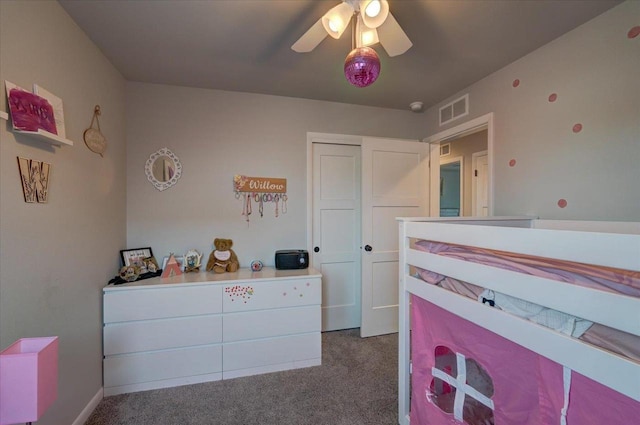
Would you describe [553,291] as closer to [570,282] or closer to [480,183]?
[570,282]

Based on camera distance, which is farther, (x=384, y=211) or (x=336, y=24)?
(x=384, y=211)

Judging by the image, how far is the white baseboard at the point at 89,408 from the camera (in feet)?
5.11

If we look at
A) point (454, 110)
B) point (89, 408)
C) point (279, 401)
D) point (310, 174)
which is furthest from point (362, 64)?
point (89, 408)

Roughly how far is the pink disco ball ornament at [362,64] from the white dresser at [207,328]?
154 cm

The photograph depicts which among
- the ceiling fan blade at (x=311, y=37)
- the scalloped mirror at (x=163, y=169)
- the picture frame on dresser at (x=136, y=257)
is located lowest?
the picture frame on dresser at (x=136, y=257)

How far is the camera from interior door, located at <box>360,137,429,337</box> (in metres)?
2.65

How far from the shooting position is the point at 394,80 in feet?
7.50

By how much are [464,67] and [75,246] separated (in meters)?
3.02

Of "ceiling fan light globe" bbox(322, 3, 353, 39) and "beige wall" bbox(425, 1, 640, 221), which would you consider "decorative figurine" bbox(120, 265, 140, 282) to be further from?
"beige wall" bbox(425, 1, 640, 221)

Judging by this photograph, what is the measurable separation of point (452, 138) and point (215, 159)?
7.87 feet

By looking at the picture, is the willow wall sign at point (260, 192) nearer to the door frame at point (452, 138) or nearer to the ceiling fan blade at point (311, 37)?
the ceiling fan blade at point (311, 37)

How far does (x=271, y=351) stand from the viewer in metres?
2.07

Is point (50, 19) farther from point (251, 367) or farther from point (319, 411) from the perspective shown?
point (319, 411)

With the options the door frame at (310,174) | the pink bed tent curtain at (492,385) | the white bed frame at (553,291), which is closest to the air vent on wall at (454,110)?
the door frame at (310,174)
